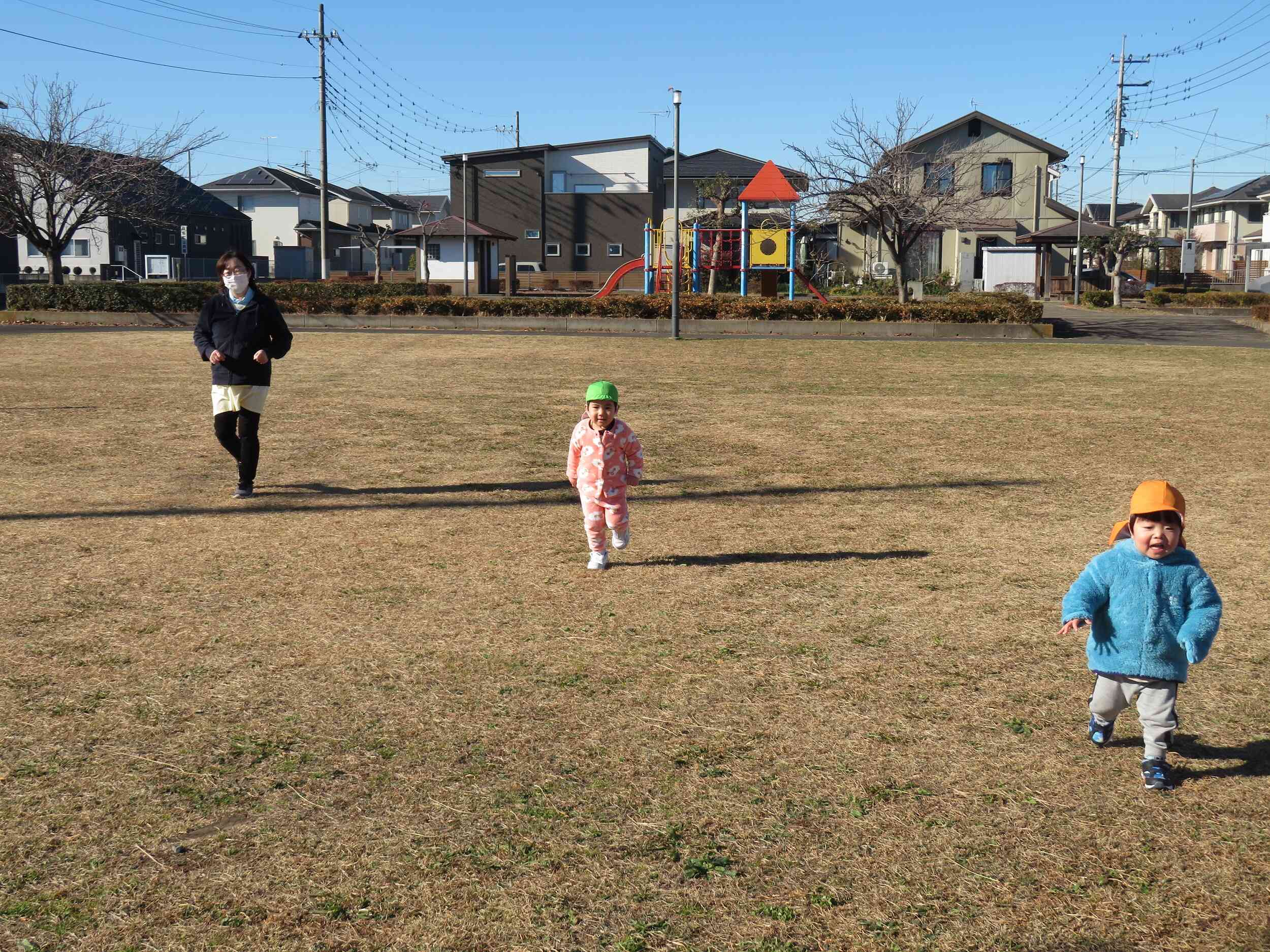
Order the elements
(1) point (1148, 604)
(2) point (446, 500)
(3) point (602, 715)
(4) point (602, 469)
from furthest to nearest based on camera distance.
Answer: (2) point (446, 500), (4) point (602, 469), (3) point (602, 715), (1) point (1148, 604)

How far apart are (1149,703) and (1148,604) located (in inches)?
12.7

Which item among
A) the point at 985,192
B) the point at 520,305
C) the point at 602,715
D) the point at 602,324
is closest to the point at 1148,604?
the point at 602,715

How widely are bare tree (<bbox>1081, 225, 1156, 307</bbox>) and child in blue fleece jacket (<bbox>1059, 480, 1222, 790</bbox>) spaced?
40984 millimetres

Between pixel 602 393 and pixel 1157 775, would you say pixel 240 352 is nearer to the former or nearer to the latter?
pixel 602 393

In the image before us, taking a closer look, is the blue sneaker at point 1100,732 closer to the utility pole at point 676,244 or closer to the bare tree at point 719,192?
the utility pole at point 676,244

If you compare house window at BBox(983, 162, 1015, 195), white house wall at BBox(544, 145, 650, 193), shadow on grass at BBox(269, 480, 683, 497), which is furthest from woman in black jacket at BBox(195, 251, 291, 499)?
white house wall at BBox(544, 145, 650, 193)

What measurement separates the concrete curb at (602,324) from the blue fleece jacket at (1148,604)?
72.0ft

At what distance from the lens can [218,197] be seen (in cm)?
7831

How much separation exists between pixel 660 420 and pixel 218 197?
74007mm

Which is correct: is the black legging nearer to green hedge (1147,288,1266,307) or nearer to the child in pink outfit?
the child in pink outfit

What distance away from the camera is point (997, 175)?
5388 centimetres

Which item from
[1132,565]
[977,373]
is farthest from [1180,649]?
[977,373]

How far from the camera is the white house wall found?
6059 centimetres

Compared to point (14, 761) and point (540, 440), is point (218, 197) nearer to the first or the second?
point (540, 440)
